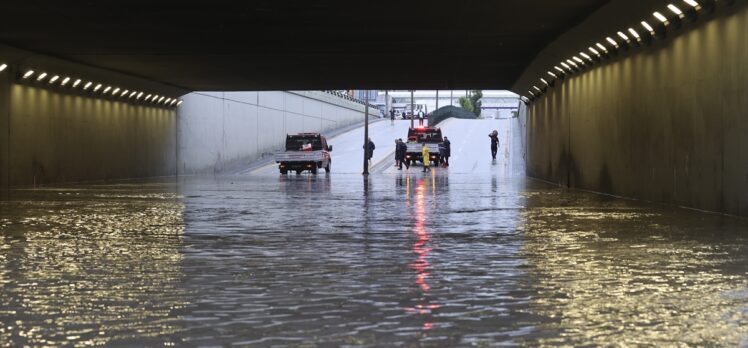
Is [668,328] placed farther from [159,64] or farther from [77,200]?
[159,64]

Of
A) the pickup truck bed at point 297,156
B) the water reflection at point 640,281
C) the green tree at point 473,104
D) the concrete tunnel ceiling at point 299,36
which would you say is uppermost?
the green tree at point 473,104

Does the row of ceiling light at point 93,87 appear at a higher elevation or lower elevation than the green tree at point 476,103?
lower

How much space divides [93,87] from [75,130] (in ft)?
7.36

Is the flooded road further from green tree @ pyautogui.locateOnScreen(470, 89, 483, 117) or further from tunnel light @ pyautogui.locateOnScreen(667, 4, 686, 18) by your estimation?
green tree @ pyautogui.locateOnScreen(470, 89, 483, 117)

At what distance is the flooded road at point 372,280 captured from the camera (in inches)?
274

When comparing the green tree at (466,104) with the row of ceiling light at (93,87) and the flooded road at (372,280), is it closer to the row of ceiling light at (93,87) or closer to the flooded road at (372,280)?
the row of ceiling light at (93,87)

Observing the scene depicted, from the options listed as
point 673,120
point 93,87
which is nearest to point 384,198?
point 673,120

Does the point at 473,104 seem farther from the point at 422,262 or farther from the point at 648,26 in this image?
the point at 422,262

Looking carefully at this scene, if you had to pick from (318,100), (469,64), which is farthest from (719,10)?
(318,100)

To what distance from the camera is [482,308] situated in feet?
26.2

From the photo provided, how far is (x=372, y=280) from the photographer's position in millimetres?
9711

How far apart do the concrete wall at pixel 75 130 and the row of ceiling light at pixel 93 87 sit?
7.8 inches

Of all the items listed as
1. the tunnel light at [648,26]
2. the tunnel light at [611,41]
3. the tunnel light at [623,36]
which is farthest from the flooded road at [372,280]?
the tunnel light at [611,41]

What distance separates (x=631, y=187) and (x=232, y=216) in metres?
12.3
